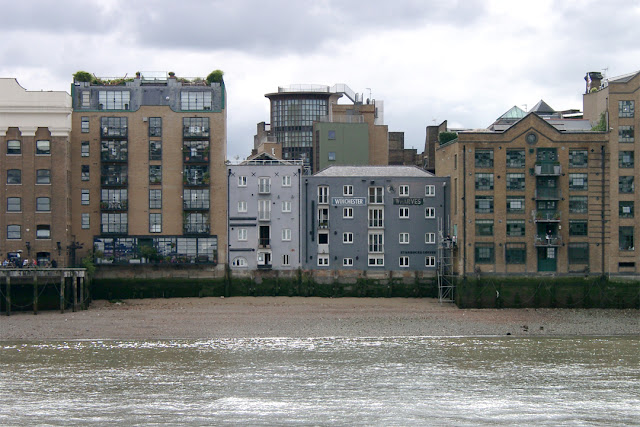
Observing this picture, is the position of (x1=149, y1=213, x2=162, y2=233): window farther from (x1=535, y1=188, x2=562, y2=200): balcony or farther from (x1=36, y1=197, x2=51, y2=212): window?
(x1=535, y1=188, x2=562, y2=200): balcony

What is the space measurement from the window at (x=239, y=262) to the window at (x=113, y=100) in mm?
15655

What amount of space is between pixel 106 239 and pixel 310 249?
17.1 meters

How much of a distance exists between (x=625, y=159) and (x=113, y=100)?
42089 millimetres

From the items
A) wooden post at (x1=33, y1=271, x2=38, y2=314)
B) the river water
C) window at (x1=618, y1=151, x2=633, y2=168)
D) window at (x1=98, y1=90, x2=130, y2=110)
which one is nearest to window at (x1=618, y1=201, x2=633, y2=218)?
window at (x1=618, y1=151, x2=633, y2=168)

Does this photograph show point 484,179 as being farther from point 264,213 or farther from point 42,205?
point 42,205

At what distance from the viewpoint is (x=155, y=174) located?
85.1m

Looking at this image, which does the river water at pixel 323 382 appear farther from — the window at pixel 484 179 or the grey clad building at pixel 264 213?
the grey clad building at pixel 264 213

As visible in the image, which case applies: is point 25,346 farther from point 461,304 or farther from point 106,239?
point 461,304

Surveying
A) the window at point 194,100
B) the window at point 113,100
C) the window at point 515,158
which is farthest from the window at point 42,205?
the window at point 515,158

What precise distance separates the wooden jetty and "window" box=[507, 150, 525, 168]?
34.2 meters

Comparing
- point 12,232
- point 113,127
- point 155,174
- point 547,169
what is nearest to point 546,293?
point 547,169

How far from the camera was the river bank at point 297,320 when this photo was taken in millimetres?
65438

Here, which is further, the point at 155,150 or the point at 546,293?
the point at 155,150

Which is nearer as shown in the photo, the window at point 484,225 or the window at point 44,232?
the window at point 484,225
